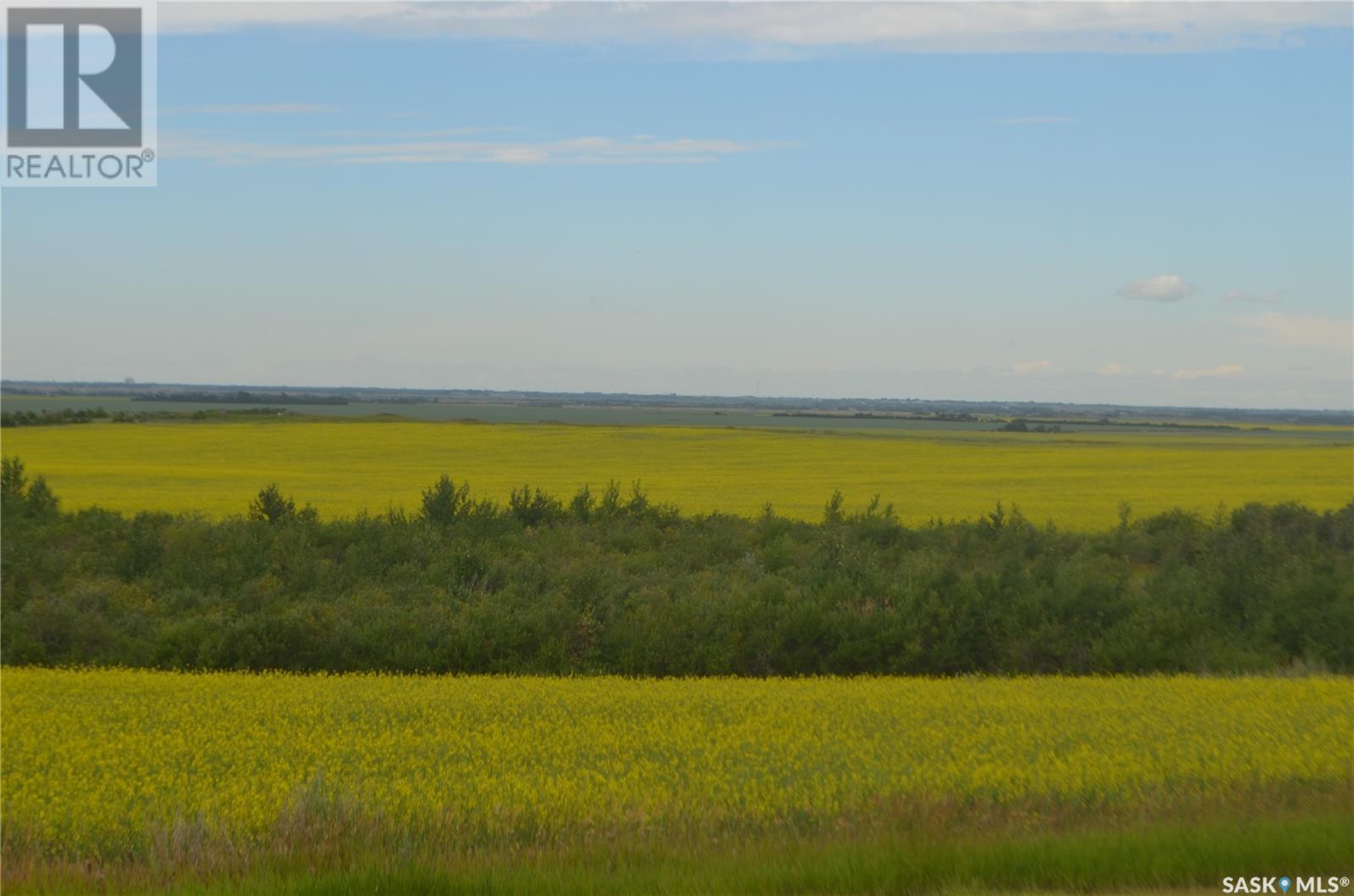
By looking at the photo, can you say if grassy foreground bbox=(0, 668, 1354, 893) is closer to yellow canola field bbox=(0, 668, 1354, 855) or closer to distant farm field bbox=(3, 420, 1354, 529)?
yellow canola field bbox=(0, 668, 1354, 855)

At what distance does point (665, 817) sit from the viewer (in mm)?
7707

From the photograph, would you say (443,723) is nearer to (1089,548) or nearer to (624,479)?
(1089,548)

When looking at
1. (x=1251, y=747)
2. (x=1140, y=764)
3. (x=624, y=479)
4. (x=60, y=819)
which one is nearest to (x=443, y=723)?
(x=60, y=819)

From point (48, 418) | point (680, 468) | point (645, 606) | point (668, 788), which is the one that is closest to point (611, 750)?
point (668, 788)

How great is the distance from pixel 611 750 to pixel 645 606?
707 centimetres

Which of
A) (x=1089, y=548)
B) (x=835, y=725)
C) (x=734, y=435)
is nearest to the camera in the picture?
(x=835, y=725)

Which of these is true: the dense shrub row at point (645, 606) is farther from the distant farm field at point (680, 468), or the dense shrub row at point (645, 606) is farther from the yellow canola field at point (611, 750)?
the distant farm field at point (680, 468)

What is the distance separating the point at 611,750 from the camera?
31.2ft

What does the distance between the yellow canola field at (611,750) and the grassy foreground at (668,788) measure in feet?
0.11

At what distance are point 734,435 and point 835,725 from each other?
58.7 m

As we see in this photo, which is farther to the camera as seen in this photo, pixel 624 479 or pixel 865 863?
pixel 624 479

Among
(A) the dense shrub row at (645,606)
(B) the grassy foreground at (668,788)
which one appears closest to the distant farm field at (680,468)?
(A) the dense shrub row at (645,606)

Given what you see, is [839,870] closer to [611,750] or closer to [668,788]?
[668,788]

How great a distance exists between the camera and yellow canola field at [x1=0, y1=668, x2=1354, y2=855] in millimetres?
7918
